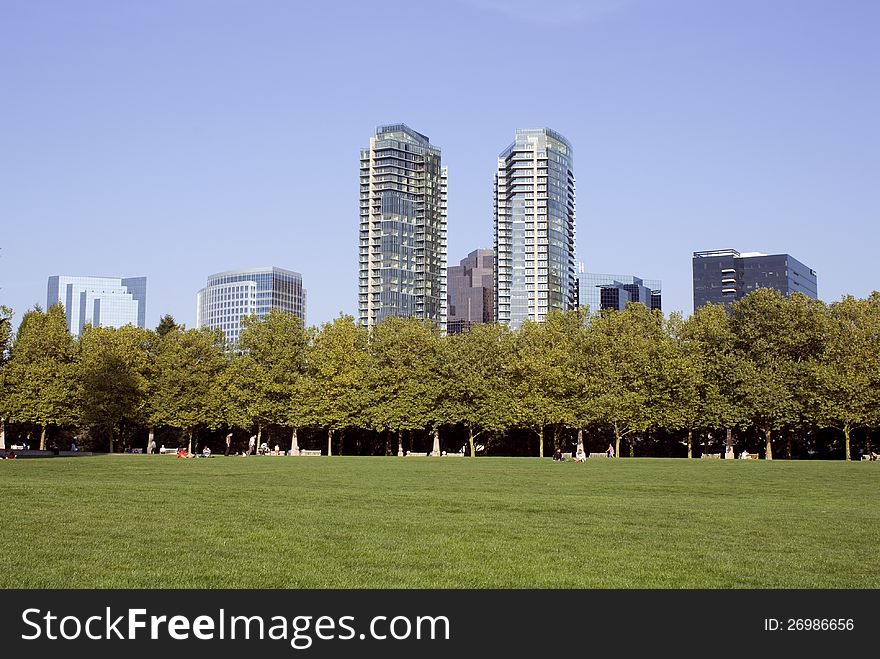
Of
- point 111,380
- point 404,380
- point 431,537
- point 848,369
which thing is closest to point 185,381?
point 111,380

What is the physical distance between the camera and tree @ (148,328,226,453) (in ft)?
301

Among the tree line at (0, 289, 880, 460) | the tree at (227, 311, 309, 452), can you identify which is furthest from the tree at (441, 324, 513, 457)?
the tree at (227, 311, 309, 452)

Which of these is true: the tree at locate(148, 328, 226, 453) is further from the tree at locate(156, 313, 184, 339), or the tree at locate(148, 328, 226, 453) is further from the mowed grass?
the mowed grass

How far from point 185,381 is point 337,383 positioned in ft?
48.8

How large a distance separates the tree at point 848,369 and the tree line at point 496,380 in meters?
0.17

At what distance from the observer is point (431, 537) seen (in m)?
19.0

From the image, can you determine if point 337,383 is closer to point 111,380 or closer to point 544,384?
point 544,384

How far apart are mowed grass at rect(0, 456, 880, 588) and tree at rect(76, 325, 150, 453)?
5729cm

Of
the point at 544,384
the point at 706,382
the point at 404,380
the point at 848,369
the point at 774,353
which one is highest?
the point at 774,353

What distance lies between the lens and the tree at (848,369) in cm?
7850

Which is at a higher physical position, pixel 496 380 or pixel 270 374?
pixel 270 374

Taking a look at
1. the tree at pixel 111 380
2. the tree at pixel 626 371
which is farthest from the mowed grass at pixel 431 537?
the tree at pixel 111 380
